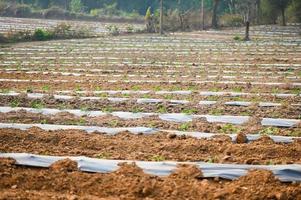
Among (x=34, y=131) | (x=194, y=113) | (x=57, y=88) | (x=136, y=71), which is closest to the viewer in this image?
(x=34, y=131)

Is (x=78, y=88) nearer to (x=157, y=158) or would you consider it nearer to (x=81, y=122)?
(x=81, y=122)

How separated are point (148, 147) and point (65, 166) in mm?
1262

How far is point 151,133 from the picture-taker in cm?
675

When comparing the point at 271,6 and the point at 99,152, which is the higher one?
the point at 271,6

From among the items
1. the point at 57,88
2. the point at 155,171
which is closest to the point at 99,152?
the point at 155,171

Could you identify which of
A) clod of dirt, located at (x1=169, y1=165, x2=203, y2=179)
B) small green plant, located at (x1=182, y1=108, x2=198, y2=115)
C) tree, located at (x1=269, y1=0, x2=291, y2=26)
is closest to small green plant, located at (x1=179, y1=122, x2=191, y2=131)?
small green plant, located at (x1=182, y1=108, x2=198, y2=115)

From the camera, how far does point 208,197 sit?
452 cm

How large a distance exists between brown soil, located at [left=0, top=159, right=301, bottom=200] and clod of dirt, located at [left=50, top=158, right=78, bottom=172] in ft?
0.04

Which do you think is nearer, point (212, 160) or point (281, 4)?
point (212, 160)

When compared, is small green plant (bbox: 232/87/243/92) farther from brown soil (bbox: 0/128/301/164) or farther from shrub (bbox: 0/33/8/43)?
shrub (bbox: 0/33/8/43)

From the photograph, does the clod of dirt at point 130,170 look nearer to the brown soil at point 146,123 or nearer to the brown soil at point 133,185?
the brown soil at point 133,185

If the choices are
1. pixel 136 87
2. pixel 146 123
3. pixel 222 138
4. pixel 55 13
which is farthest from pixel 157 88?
pixel 55 13

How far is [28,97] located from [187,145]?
15.4ft

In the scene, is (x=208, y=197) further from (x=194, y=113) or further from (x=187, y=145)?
(x=194, y=113)
